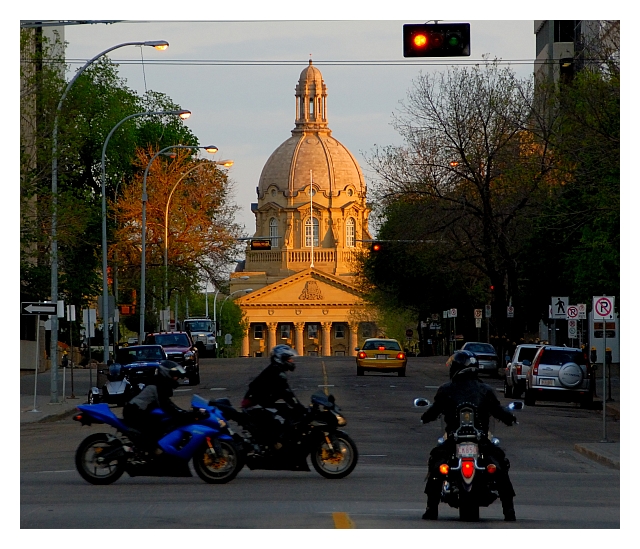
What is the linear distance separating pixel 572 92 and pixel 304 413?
2373 centimetres

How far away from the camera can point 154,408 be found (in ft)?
51.7

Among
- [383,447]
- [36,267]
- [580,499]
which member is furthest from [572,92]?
[580,499]

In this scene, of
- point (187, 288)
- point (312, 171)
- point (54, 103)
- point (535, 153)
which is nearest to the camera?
point (54, 103)

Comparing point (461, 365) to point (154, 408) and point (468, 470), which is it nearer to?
point (468, 470)

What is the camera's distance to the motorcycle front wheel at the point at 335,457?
54.1 ft

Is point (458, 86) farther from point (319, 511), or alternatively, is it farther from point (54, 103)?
point (319, 511)

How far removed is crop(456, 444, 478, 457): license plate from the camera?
38.0 ft

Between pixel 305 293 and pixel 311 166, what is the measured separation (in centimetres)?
2346

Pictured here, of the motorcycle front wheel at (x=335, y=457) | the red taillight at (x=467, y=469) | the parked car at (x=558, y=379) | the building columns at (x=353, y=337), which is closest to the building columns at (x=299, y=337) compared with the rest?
the building columns at (x=353, y=337)

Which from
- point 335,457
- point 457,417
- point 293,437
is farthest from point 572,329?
point 457,417

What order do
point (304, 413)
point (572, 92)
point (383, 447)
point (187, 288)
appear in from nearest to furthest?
point (304, 413)
point (383, 447)
point (572, 92)
point (187, 288)

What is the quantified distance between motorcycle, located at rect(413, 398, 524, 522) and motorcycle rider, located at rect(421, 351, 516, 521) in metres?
0.04

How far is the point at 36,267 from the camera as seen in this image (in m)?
51.1

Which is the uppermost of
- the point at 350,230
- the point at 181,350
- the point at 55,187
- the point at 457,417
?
the point at 350,230
